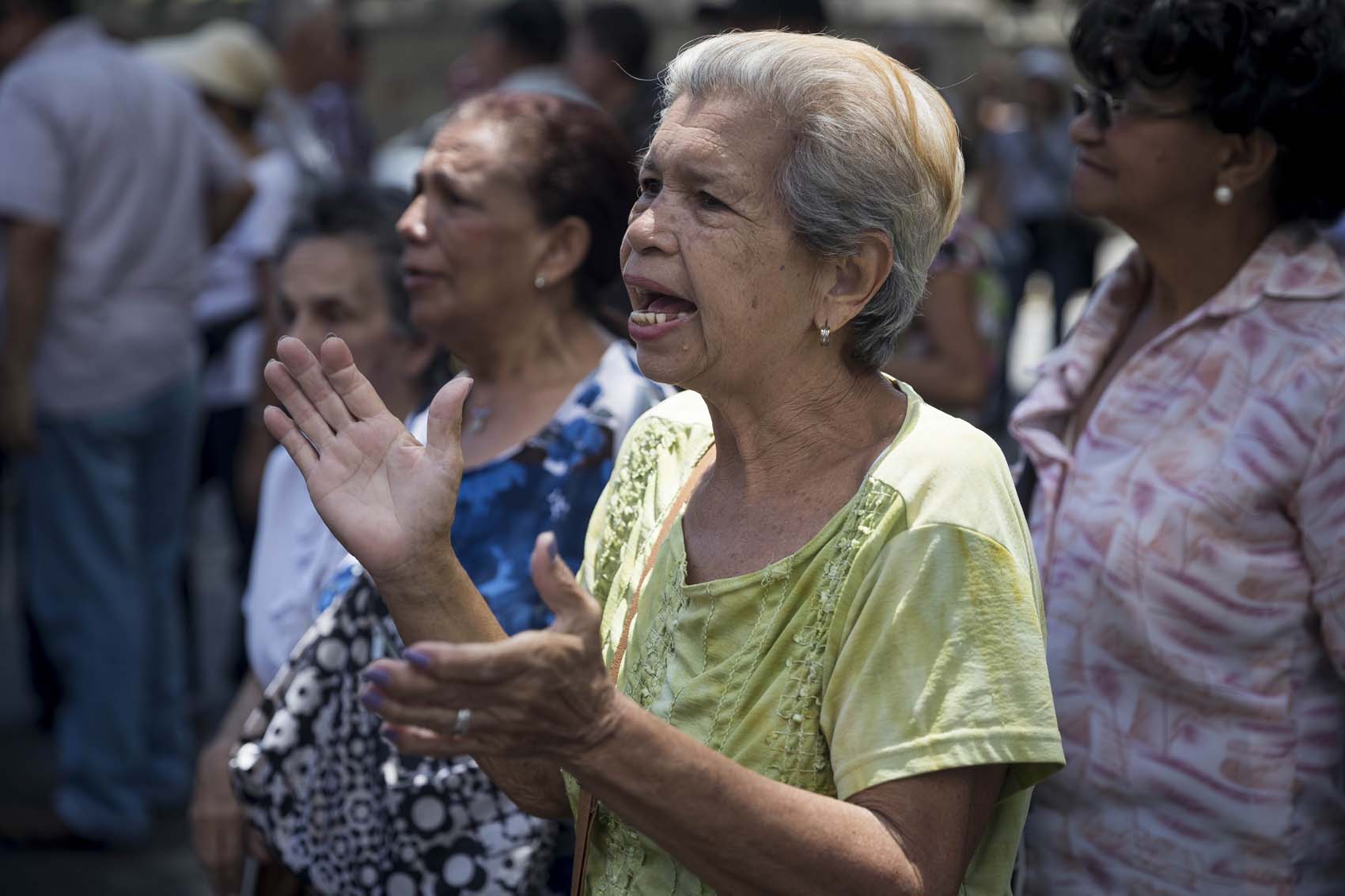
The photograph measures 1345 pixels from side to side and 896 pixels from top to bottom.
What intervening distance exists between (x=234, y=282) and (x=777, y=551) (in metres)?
4.23

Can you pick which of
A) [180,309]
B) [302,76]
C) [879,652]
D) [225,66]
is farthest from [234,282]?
[879,652]

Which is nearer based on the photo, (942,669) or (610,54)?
(942,669)

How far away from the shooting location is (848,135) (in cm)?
177

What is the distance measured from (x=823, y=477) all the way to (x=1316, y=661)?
92cm

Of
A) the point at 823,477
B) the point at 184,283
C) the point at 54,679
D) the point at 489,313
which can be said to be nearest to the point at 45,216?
the point at 184,283

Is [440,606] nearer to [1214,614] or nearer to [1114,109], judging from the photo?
[1214,614]

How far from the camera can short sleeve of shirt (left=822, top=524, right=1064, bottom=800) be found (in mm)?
1609

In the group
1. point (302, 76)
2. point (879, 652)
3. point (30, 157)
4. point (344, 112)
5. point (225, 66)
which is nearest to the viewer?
point (879, 652)

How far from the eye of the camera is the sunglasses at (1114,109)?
7.75 ft

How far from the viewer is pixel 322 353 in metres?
1.87

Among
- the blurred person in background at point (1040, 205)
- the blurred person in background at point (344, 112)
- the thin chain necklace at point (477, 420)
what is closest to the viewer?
the thin chain necklace at point (477, 420)

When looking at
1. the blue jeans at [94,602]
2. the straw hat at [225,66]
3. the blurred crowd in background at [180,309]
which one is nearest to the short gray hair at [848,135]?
the blurred crowd in background at [180,309]

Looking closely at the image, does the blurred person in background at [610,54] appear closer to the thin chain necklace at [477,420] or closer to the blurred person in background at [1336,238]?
the thin chain necklace at [477,420]

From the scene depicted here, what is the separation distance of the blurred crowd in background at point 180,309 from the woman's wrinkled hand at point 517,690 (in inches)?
69.3
